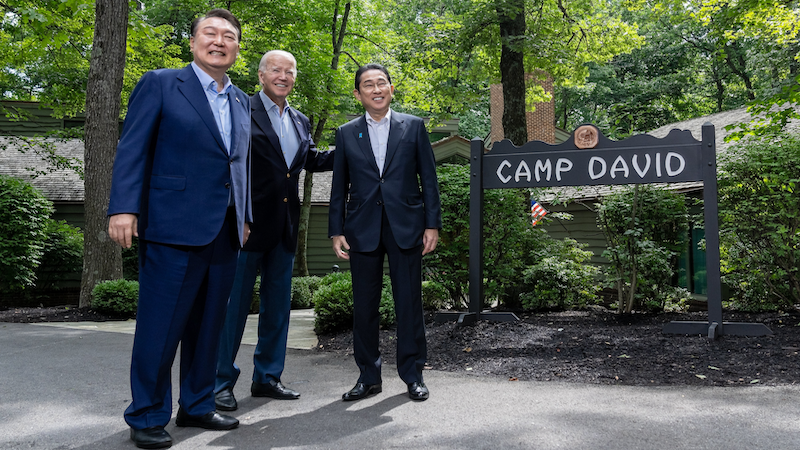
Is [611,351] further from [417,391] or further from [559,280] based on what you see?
[559,280]

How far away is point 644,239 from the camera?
22.4 ft

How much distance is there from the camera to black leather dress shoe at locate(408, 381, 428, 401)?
3.64 metres

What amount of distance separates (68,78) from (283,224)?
13.8 metres

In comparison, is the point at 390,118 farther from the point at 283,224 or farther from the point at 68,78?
the point at 68,78

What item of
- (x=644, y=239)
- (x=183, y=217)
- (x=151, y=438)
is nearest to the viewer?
(x=151, y=438)

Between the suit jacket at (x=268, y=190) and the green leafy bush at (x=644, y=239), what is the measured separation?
14.6 ft

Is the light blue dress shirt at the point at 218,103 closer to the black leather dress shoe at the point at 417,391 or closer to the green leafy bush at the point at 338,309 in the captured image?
the black leather dress shoe at the point at 417,391

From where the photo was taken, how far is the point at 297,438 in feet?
9.64

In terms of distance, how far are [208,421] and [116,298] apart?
22.1ft

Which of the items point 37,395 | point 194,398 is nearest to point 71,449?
point 194,398

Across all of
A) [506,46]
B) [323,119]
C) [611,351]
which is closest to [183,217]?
[611,351]

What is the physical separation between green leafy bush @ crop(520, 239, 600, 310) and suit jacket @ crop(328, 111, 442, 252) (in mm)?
4012

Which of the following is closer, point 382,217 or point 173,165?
point 173,165

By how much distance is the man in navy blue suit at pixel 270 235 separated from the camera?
145 inches
